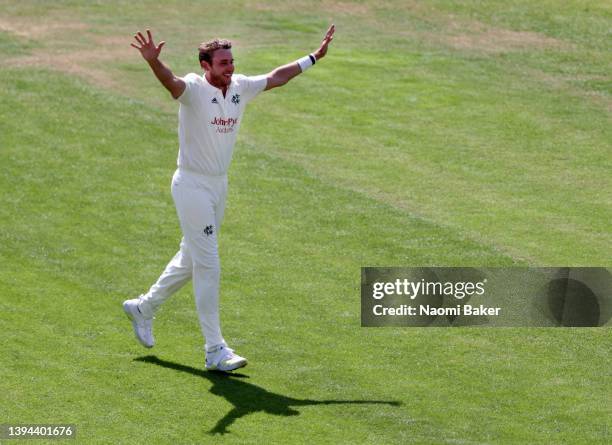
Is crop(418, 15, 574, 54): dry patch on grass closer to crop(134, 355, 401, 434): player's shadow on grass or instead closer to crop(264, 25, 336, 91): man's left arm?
crop(264, 25, 336, 91): man's left arm

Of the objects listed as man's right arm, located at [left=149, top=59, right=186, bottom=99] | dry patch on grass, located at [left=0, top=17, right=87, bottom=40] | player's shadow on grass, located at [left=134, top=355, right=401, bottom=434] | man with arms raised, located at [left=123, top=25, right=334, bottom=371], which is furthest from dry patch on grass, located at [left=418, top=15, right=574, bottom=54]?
player's shadow on grass, located at [left=134, top=355, right=401, bottom=434]

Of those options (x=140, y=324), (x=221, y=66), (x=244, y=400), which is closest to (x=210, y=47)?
(x=221, y=66)

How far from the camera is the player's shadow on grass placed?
40.3ft

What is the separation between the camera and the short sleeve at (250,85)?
44.4ft

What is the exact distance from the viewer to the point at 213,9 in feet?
107

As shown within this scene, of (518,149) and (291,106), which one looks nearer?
(518,149)

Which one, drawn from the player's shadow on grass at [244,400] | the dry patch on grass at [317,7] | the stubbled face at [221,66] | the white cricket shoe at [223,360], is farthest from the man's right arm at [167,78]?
the dry patch on grass at [317,7]

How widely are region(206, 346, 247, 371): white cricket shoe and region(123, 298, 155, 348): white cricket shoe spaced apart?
0.83 metres

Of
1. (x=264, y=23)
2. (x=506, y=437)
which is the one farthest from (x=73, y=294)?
(x=264, y=23)

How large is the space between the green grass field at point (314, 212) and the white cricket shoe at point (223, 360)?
0.50 ft

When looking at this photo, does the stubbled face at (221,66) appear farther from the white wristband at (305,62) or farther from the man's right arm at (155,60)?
the white wristband at (305,62)

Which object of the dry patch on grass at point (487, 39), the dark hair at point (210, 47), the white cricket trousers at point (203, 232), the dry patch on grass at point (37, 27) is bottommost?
the white cricket trousers at point (203, 232)

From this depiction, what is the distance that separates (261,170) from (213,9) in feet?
41.0

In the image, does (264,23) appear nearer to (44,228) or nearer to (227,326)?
(44,228)
